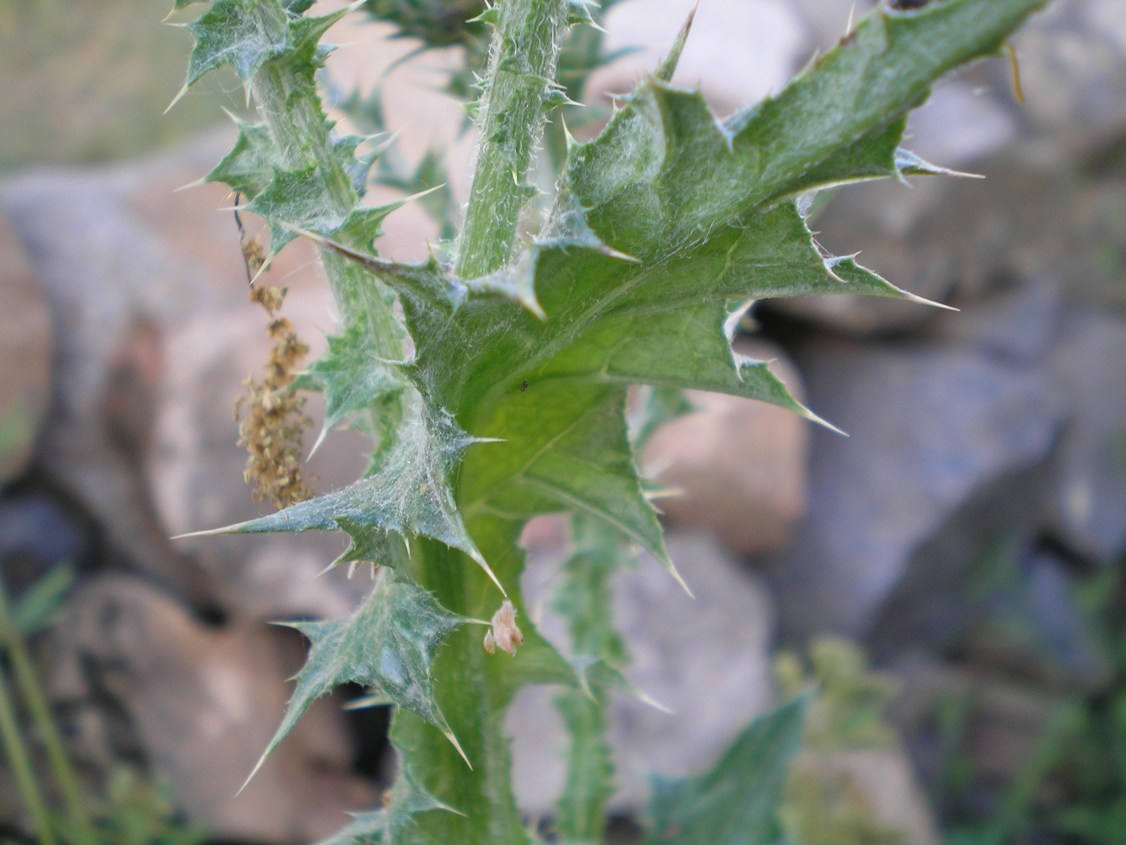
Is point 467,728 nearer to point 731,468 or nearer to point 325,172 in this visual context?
point 325,172

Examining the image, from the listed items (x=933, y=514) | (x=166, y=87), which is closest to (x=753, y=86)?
(x=933, y=514)

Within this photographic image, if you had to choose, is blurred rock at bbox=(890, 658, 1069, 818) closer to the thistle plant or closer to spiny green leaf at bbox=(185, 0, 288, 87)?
the thistle plant

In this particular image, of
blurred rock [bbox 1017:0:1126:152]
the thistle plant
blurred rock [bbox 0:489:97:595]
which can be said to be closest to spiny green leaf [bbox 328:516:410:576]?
the thistle plant

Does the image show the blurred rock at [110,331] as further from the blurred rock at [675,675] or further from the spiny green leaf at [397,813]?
the spiny green leaf at [397,813]

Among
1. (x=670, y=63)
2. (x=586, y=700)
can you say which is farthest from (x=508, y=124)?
(x=586, y=700)

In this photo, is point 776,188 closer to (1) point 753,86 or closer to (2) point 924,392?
(1) point 753,86
